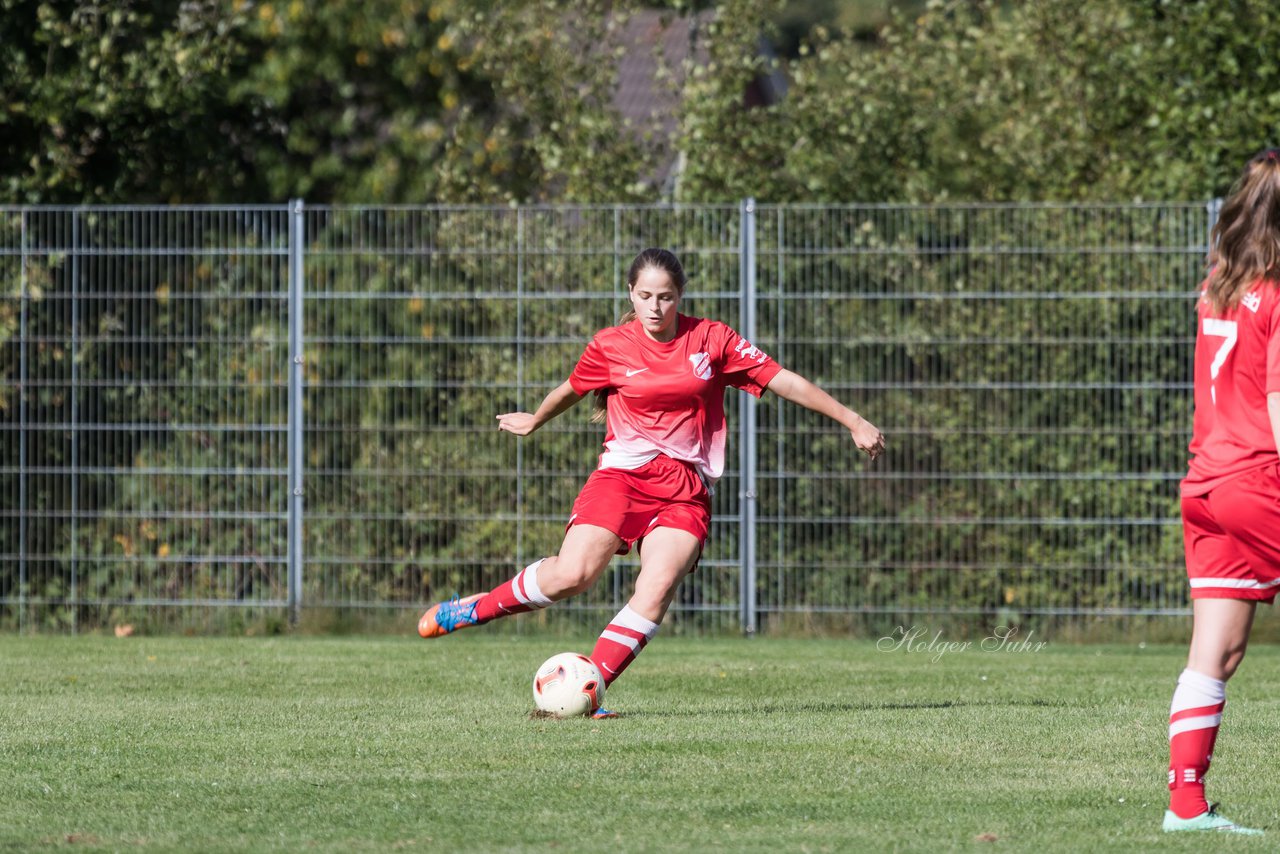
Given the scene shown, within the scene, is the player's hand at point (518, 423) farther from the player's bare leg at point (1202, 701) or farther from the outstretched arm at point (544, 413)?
the player's bare leg at point (1202, 701)

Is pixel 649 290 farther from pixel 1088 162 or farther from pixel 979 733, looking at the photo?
pixel 1088 162

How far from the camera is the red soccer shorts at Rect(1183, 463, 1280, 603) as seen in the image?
447cm

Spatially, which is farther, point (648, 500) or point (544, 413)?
point (544, 413)

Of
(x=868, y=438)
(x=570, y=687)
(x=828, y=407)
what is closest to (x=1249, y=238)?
(x=868, y=438)

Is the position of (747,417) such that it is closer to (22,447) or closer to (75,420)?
(75,420)

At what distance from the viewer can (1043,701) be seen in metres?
7.70

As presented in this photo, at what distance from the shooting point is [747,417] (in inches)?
423

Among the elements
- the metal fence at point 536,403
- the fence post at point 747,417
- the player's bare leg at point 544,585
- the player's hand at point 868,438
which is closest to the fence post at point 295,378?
the metal fence at point 536,403

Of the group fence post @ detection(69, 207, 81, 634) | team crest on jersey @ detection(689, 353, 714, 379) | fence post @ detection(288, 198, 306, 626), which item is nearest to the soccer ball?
team crest on jersey @ detection(689, 353, 714, 379)

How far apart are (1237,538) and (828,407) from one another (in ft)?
8.18

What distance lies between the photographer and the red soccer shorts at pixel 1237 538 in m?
4.47

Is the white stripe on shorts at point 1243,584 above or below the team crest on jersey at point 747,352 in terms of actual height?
below

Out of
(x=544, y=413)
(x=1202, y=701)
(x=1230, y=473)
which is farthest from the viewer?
(x=544, y=413)

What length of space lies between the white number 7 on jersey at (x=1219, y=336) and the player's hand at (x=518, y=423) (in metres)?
3.36
